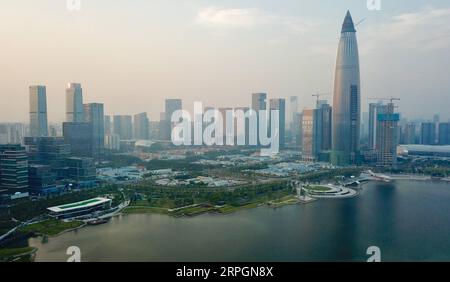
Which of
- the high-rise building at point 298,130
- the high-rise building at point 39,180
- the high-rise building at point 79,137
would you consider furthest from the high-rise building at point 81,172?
the high-rise building at point 298,130

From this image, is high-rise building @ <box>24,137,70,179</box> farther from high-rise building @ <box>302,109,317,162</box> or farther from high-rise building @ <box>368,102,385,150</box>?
high-rise building @ <box>368,102,385,150</box>

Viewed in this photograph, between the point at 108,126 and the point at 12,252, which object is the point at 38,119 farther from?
the point at 12,252

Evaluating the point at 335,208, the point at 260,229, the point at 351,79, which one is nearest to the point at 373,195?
the point at 335,208

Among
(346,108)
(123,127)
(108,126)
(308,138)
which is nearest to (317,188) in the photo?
(308,138)

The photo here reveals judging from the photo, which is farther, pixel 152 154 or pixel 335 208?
pixel 152 154

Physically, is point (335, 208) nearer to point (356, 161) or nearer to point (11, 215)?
point (11, 215)
